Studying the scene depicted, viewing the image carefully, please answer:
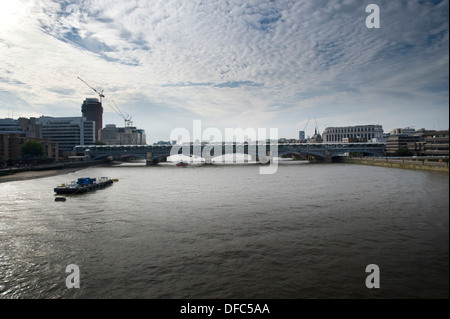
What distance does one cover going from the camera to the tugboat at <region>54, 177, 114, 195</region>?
30.8 meters

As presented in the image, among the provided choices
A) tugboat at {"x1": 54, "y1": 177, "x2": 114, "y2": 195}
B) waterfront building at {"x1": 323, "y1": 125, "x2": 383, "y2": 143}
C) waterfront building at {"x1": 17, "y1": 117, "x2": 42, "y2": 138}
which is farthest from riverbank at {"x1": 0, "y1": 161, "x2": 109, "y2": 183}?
waterfront building at {"x1": 323, "y1": 125, "x2": 383, "y2": 143}

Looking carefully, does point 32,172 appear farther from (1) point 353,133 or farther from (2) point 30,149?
(1) point 353,133

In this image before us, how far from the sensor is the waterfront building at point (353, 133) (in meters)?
155

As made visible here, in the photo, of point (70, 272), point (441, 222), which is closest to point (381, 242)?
point (441, 222)

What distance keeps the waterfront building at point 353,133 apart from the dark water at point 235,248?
140 metres

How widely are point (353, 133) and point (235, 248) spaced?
168449 mm

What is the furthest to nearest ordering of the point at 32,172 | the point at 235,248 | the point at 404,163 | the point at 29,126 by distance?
the point at 29,126 → the point at 32,172 → the point at 404,163 → the point at 235,248

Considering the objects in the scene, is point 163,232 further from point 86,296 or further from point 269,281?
point 269,281

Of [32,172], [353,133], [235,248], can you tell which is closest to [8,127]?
[32,172]

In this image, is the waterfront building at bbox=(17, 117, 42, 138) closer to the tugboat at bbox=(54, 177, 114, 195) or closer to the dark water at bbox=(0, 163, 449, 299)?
the tugboat at bbox=(54, 177, 114, 195)

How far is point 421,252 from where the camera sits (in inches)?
433

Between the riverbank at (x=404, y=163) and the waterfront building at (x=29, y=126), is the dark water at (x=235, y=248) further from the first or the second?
the waterfront building at (x=29, y=126)

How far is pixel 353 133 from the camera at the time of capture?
534 ft
